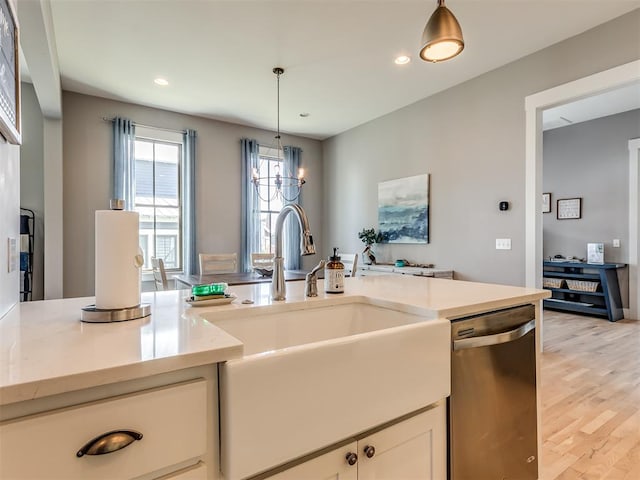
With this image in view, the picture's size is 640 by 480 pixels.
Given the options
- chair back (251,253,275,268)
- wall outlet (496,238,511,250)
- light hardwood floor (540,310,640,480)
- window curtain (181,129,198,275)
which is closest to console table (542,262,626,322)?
light hardwood floor (540,310,640,480)

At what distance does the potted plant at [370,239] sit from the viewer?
17.2 feet

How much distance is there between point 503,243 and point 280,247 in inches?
121

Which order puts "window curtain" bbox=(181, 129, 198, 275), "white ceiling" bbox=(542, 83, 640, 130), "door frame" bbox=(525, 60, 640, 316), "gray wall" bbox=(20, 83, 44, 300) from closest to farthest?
"door frame" bbox=(525, 60, 640, 316), "gray wall" bbox=(20, 83, 44, 300), "white ceiling" bbox=(542, 83, 640, 130), "window curtain" bbox=(181, 129, 198, 275)

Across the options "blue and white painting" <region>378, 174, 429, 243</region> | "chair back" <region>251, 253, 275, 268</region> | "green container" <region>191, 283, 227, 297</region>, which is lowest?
"chair back" <region>251, 253, 275, 268</region>

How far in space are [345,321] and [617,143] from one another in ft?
19.3

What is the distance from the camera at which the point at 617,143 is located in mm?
5145

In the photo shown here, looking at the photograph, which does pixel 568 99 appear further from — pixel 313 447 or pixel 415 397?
pixel 313 447

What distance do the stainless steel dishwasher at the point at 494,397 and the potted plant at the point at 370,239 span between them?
373 centimetres

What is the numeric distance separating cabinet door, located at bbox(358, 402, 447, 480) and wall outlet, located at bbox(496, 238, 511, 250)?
2987 millimetres

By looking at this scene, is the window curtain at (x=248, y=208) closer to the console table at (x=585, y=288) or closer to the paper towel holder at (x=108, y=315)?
the console table at (x=585, y=288)

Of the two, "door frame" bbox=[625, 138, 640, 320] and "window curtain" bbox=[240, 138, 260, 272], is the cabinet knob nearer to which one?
"window curtain" bbox=[240, 138, 260, 272]

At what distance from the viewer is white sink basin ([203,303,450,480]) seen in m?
0.75

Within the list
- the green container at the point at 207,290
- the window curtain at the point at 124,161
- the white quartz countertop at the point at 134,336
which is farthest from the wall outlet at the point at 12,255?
the window curtain at the point at 124,161

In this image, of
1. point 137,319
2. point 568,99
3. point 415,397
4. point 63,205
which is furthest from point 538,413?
point 63,205
